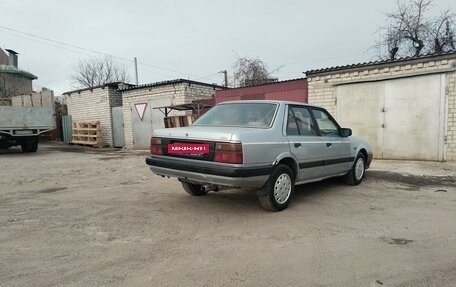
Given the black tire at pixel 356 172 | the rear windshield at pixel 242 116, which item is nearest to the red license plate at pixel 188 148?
the rear windshield at pixel 242 116

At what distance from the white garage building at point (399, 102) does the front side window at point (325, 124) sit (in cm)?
530

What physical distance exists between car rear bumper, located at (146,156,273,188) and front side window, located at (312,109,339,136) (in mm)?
1665

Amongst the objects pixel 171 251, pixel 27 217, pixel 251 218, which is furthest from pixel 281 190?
pixel 27 217

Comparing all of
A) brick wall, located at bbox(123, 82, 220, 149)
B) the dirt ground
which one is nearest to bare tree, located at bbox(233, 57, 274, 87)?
brick wall, located at bbox(123, 82, 220, 149)

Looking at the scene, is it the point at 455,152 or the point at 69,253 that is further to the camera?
the point at 455,152

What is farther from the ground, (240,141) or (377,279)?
(240,141)

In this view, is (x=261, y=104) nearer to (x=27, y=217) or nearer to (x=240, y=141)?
(x=240, y=141)

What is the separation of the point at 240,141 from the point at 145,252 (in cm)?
162

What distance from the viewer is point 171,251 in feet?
11.5

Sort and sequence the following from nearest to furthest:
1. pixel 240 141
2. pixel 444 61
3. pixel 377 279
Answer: pixel 377 279 < pixel 240 141 < pixel 444 61

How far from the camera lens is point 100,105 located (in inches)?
754

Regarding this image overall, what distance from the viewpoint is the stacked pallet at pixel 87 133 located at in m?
18.7

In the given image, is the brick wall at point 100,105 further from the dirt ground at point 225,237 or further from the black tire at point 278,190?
the black tire at point 278,190

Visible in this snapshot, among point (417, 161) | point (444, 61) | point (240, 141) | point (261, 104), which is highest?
point (444, 61)
